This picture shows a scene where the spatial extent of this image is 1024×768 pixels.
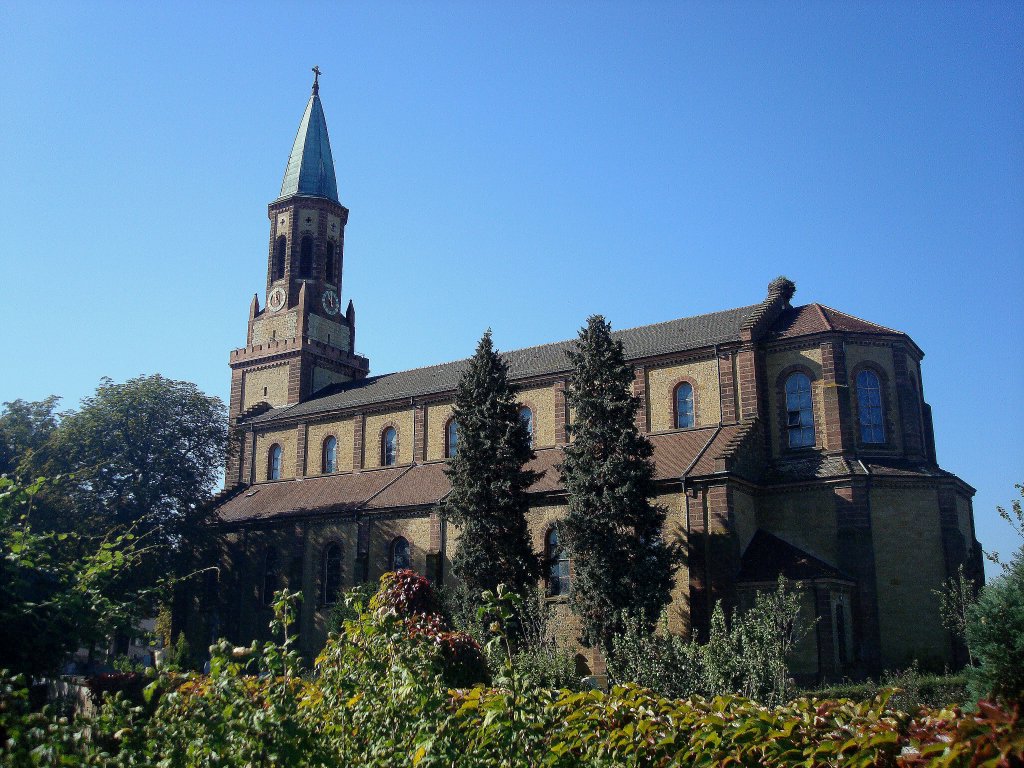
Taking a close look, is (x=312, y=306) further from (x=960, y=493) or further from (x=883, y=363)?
(x=960, y=493)

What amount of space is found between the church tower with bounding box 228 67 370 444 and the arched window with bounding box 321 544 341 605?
12168mm

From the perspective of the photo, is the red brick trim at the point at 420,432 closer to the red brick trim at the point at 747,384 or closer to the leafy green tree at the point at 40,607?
the red brick trim at the point at 747,384

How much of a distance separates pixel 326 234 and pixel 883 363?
1240 inches

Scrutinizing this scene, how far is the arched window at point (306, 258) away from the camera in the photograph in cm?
5288

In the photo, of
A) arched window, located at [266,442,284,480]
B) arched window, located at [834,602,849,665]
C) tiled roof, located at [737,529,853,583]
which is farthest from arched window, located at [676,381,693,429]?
arched window, located at [266,442,284,480]

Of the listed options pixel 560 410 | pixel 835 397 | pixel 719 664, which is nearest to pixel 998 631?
pixel 719 664

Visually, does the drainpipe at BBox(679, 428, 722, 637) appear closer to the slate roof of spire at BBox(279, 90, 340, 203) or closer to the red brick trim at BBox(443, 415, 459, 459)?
the red brick trim at BBox(443, 415, 459, 459)

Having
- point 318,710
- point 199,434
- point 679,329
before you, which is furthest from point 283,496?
point 318,710

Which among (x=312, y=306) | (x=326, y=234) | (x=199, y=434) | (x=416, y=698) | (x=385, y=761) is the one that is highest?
(x=326, y=234)

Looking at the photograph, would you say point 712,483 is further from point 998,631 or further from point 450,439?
point 998,631

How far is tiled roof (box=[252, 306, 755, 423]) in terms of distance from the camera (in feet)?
125

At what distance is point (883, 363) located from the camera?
35.5m

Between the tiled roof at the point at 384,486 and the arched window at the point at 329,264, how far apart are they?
12.4 metres

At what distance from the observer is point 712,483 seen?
32.0 metres
